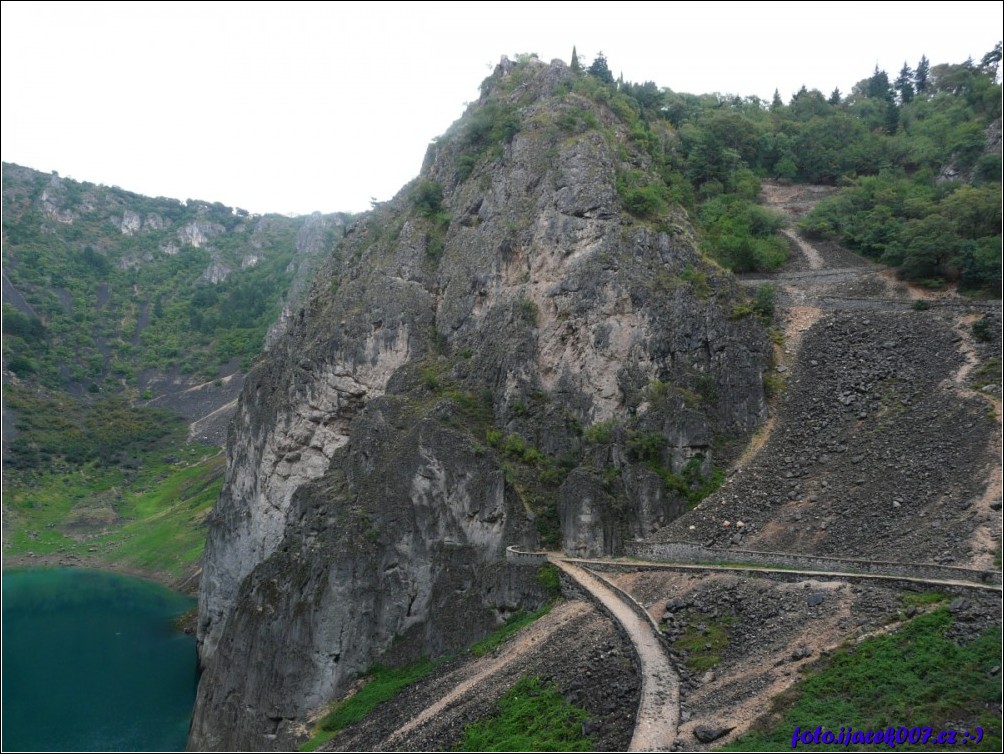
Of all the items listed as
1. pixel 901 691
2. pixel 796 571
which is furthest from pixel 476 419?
pixel 901 691

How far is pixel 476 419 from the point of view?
145 ft

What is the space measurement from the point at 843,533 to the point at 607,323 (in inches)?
715

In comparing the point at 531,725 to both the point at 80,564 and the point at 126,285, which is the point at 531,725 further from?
the point at 126,285

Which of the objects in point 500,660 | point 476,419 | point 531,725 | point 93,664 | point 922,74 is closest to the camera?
point 531,725

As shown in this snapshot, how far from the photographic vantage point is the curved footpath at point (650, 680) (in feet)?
73.4

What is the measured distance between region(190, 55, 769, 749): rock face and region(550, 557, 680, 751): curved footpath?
233 inches

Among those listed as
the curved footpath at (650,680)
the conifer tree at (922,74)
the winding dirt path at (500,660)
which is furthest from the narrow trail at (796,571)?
the conifer tree at (922,74)

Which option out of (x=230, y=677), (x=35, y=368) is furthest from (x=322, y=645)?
(x=35, y=368)

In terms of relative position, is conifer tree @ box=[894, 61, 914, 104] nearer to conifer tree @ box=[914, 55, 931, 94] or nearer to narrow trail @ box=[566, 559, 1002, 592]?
conifer tree @ box=[914, 55, 931, 94]

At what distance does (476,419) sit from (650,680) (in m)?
21.6

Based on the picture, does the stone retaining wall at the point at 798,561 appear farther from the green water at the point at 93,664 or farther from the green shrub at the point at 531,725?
the green water at the point at 93,664

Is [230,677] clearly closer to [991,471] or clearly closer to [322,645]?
[322,645]

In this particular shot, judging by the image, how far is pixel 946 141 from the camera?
59531 mm

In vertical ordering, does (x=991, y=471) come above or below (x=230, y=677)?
above
